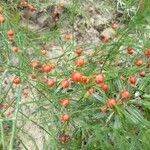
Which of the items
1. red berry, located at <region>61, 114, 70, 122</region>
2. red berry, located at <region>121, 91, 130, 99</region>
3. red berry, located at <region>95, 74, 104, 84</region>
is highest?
red berry, located at <region>95, 74, 104, 84</region>

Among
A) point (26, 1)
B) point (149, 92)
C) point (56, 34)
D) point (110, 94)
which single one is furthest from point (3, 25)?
point (26, 1)

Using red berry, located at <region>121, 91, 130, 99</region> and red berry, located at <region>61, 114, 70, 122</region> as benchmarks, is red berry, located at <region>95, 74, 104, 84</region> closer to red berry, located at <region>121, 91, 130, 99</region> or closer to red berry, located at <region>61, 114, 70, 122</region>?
red berry, located at <region>121, 91, 130, 99</region>

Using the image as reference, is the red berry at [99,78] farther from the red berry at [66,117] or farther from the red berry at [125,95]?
the red berry at [66,117]

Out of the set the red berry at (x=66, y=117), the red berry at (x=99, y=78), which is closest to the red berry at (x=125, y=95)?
the red berry at (x=99, y=78)

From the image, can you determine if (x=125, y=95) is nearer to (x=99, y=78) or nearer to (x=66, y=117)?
(x=99, y=78)

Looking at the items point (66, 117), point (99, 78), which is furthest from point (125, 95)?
point (66, 117)

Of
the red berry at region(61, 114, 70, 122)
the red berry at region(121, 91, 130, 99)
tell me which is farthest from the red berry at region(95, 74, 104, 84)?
the red berry at region(61, 114, 70, 122)

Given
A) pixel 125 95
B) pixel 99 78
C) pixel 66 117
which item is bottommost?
pixel 66 117

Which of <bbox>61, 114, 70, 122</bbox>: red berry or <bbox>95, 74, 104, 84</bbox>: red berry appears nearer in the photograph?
<bbox>95, 74, 104, 84</bbox>: red berry

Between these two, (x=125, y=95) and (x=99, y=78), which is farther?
(x=125, y=95)

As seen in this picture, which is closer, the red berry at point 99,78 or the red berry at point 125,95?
the red berry at point 99,78

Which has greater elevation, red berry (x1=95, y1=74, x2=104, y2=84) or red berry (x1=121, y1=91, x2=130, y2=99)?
red berry (x1=95, y1=74, x2=104, y2=84)

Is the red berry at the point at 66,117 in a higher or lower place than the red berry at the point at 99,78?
lower
